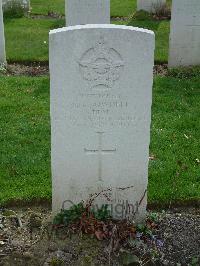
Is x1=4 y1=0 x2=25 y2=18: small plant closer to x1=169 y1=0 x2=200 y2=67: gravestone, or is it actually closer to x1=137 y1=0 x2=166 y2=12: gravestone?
x1=137 y1=0 x2=166 y2=12: gravestone

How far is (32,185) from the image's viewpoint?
5535 millimetres

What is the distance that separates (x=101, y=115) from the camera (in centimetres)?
445

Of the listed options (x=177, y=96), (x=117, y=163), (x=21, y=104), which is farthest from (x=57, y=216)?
(x=177, y=96)

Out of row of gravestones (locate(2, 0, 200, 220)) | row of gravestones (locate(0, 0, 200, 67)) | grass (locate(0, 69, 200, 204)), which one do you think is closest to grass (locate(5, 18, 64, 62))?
row of gravestones (locate(0, 0, 200, 67))

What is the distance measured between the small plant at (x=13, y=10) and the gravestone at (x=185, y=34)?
17.6 feet

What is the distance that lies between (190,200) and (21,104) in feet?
10.7

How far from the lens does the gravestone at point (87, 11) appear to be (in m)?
8.97

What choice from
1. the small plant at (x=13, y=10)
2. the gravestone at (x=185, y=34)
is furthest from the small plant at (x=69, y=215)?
the small plant at (x=13, y=10)

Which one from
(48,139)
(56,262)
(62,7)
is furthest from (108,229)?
(62,7)

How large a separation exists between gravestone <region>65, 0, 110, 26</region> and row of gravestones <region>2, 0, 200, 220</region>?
4.71 m

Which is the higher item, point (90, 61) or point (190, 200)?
point (90, 61)

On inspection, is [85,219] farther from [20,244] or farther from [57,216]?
[20,244]

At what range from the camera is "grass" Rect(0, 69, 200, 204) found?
18.1 feet

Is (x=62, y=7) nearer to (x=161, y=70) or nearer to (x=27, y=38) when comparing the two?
(x=27, y=38)
